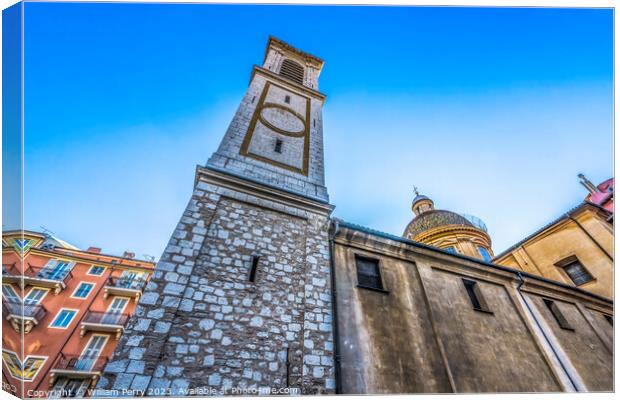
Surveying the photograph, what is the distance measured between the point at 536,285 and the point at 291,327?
10.9 m

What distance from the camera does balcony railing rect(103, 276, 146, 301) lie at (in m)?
21.0

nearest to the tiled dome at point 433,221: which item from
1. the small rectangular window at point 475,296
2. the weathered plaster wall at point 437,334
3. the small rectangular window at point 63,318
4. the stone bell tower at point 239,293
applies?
the weathered plaster wall at point 437,334

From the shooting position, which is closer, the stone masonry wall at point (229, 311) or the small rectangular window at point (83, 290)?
the stone masonry wall at point (229, 311)

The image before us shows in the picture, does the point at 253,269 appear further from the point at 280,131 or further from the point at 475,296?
the point at 475,296

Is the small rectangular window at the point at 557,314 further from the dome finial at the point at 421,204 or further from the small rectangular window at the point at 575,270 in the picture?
the dome finial at the point at 421,204

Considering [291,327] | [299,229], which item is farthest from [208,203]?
[291,327]

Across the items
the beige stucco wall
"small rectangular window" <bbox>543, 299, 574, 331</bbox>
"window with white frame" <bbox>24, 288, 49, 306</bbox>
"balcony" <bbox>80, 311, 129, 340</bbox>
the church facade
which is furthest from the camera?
"window with white frame" <bbox>24, 288, 49, 306</bbox>

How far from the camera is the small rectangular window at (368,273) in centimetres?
768

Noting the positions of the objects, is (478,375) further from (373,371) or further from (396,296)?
(373,371)

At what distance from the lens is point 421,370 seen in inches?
249

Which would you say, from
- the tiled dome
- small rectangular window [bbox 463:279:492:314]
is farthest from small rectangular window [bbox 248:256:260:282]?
the tiled dome

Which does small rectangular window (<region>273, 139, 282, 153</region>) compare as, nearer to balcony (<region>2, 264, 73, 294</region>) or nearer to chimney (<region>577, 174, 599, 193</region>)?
balcony (<region>2, 264, 73, 294</region>)

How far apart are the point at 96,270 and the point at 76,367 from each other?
7.69 m

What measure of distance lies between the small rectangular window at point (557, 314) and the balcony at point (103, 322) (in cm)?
2308
